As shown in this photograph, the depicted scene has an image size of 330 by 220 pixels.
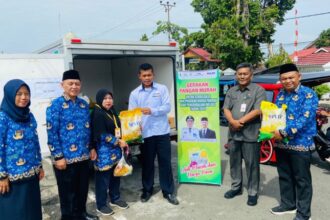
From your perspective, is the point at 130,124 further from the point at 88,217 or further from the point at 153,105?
the point at 88,217

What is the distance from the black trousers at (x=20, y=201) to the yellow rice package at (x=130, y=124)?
1220 millimetres

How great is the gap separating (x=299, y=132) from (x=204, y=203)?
159 centimetres

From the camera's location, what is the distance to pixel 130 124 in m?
3.87

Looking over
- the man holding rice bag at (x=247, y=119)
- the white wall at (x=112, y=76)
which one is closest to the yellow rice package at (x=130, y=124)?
the man holding rice bag at (x=247, y=119)

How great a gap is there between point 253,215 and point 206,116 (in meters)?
1.55

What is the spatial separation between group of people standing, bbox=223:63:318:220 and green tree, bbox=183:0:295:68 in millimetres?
14524

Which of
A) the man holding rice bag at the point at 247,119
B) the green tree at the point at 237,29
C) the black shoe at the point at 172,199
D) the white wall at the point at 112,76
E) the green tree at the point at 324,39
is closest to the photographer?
the man holding rice bag at the point at 247,119

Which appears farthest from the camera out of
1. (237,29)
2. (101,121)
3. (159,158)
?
(237,29)

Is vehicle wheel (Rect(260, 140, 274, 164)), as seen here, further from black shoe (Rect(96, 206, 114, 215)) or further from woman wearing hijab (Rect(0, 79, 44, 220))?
woman wearing hijab (Rect(0, 79, 44, 220))

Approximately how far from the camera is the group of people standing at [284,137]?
3.36 metres

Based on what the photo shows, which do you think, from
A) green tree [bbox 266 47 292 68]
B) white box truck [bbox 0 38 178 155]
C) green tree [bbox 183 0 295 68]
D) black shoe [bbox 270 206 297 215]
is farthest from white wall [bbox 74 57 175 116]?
green tree [bbox 266 47 292 68]

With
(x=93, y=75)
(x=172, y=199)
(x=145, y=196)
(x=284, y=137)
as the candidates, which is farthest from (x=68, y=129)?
(x=93, y=75)

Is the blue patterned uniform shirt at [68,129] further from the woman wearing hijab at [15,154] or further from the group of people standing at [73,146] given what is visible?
the woman wearing hijab at [15,154]

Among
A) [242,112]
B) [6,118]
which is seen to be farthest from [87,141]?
[242,112]
